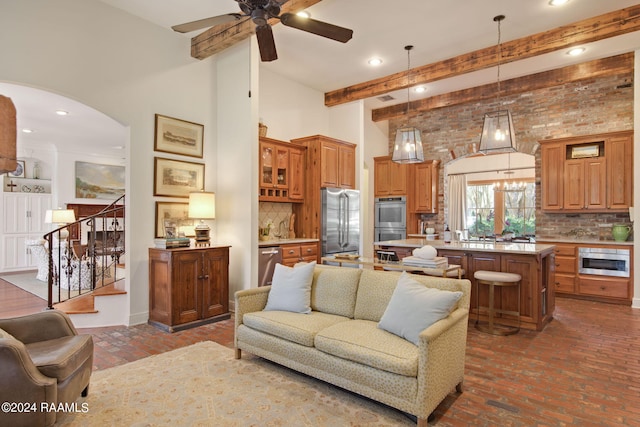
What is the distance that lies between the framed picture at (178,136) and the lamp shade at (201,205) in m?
0.65

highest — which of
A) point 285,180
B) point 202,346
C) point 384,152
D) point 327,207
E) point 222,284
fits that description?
point 384,152

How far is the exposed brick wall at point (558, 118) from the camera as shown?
5953mm

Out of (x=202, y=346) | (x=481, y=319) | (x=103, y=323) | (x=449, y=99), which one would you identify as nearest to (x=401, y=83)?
(x=449, y=99)

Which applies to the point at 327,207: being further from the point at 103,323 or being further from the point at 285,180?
the point at 103,323

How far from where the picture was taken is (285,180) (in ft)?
19.5

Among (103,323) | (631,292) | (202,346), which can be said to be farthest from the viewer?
(631,292)

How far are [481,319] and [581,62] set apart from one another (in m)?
4.54

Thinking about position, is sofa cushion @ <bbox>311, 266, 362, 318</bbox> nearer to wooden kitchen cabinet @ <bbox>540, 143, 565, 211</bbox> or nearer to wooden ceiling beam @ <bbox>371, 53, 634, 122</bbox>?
wooden kitchen cabinet @ <bbox>540, 143, 565, 211</bbox>

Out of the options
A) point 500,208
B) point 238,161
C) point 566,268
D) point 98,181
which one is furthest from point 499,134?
point 98,181

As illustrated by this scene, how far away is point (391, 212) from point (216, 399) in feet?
20.4

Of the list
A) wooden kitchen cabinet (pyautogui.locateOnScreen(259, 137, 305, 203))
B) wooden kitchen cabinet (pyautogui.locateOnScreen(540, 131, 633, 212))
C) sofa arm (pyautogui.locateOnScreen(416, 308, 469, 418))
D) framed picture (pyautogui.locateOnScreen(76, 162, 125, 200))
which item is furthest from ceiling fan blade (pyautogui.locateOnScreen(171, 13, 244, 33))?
framed picture (pyautogui.locateOnScreen(76, 162, 125, 200))

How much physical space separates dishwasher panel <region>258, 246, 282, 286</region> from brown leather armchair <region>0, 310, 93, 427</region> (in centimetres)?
254

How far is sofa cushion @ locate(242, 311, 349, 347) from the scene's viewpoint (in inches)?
108

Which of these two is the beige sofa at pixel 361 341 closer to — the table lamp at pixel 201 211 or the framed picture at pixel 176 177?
the table lamp at pixel 201 211
